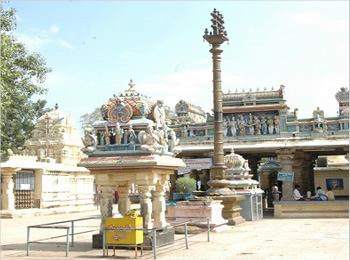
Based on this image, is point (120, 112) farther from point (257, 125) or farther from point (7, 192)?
point (257, 125)

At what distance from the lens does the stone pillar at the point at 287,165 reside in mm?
25719

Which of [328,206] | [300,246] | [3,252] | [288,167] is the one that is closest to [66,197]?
[288,167]

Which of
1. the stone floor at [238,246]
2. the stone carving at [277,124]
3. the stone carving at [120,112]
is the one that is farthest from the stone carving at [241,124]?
the stone carving at [120,112]

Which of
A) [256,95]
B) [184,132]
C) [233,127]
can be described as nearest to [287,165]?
[233,127]

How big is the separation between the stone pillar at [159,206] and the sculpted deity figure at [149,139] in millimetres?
1089

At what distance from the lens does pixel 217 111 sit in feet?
60.8

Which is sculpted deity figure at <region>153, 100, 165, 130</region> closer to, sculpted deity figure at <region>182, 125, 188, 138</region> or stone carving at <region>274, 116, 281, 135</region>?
stone carving at <region>274, 116, 281, 135</region>

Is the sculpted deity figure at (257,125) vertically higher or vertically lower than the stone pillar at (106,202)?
higher

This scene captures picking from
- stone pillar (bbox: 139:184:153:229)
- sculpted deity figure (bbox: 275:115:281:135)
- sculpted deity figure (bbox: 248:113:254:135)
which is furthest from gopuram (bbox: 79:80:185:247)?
sculpted deity figure (bbox: 248:113:254:135)

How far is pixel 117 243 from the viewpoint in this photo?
407 inches

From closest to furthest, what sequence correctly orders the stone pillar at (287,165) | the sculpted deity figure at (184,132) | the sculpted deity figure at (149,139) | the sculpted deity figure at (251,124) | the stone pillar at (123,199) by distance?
the sculpted deity figure at (149,139), the stone pillar at (123,199), the stone pillar at (287,165), the sculpted deity figure at (251,124), the sculpted deity figure at (184,132)

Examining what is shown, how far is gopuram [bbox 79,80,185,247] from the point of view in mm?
11406

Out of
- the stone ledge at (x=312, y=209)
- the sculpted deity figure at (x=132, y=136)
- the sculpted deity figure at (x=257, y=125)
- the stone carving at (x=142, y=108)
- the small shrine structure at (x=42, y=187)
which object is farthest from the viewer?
the sculpted deity figure at (x=257, y=125)

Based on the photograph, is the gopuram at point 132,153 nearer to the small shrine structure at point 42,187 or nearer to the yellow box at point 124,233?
the yellow box at point 124,233
